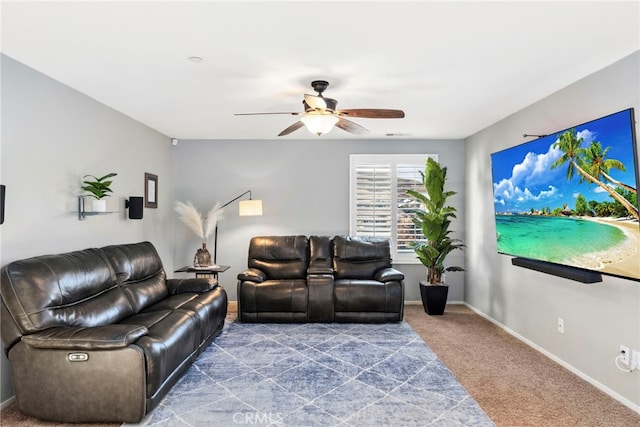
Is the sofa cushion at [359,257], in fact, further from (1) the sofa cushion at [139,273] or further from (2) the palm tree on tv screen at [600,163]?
(2) the palm tree on tv screen at [600,163]

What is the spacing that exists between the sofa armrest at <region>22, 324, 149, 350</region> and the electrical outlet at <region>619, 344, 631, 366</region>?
11.3 ft

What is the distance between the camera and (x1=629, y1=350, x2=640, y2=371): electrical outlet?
8.83 feet

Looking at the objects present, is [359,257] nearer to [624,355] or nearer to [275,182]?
[275,182]

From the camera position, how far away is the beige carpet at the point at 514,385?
2602 mm

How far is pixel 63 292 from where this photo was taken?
9.16ft

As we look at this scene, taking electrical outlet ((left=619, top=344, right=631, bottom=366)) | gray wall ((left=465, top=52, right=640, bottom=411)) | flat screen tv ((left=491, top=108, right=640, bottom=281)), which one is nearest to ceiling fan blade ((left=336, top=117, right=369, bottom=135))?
flat screen tv ((left=491, top=108, right=640, bottom=281))

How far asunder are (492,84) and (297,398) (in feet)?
10.0

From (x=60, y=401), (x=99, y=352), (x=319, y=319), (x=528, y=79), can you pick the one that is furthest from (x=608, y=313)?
(x=60, y=401)

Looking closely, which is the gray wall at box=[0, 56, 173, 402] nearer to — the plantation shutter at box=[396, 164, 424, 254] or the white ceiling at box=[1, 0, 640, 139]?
the white ceiling at box=[1, 0, 640, 139]

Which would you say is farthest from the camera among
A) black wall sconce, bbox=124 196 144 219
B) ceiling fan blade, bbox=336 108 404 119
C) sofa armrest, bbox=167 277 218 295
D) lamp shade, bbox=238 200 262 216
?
lamp shade, bbox=238 200 262 216

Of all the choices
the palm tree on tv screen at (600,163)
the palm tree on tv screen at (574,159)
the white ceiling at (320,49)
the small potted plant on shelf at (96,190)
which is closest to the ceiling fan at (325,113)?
the white ceiling at (320,49)

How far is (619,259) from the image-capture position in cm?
262

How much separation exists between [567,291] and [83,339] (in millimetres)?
3846

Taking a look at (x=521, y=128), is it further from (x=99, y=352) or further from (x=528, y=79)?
(x=99, y=352)
